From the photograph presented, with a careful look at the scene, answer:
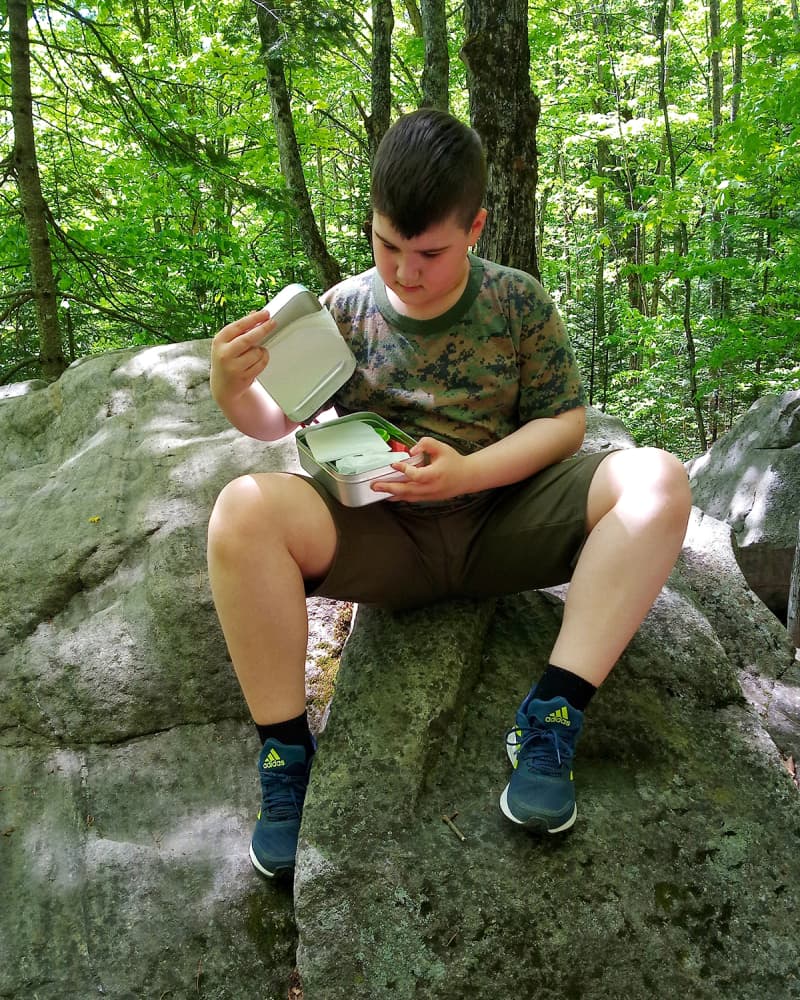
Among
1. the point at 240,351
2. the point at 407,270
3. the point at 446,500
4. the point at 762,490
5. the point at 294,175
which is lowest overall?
the point at 762,490

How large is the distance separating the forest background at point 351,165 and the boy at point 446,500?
80.5 inches

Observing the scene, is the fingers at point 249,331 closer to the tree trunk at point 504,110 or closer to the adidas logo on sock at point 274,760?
the adidas logo on sock at point 274,760

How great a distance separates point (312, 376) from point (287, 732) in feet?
3.04

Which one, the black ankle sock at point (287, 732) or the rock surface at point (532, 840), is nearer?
the rock surface at point (532, 840)

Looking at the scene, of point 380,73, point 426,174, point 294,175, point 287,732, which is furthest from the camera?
point 294,175

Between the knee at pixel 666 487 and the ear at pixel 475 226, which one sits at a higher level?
the ear at pixel 475 226

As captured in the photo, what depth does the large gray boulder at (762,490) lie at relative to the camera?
4645 millimetres

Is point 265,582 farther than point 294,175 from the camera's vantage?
No

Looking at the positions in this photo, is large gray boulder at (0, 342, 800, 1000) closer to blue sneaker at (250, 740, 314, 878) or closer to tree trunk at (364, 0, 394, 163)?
blue sneaker at (250, 740, 314, 878)

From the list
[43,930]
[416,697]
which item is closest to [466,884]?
[416,697]

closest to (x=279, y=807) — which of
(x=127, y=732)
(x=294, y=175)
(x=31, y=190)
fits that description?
(x=127, y=732)

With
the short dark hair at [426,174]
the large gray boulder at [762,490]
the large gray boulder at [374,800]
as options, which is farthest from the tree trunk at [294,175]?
the short dark hair at [426,174]

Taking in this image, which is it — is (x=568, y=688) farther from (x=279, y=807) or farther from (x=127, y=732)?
(x=127, y=732)

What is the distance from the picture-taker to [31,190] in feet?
14.4
